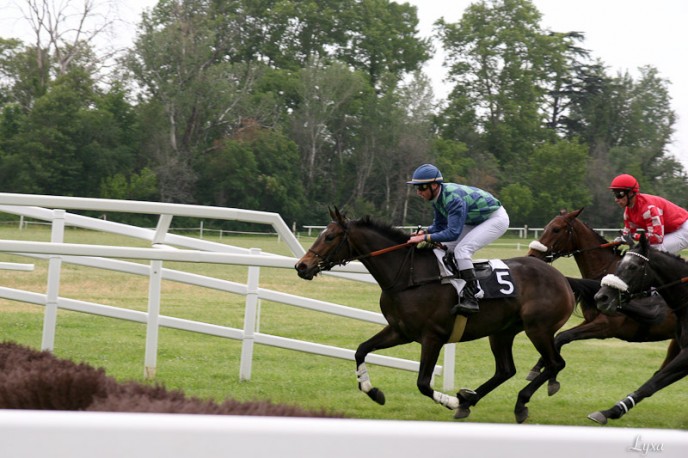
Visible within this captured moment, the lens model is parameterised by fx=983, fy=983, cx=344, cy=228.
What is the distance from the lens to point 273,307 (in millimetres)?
14891

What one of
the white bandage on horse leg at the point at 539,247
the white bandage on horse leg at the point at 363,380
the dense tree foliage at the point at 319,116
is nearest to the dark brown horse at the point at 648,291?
the white bandage on horse leg at the point at 363,380

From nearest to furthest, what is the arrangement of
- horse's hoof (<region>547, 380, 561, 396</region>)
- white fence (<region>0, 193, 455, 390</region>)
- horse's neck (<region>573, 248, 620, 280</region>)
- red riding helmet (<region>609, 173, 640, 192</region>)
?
white fence (<region>0, 193, 455, 390</region>) < horse's hoof (<region>547, 380, 561, 396</region>) < red riding helmet (<region>609, 173, 640, 192</region>) < horse's neck (<region>573, 248, 620, 280</region>)

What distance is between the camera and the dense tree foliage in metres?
36.4

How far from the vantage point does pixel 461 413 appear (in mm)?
5727

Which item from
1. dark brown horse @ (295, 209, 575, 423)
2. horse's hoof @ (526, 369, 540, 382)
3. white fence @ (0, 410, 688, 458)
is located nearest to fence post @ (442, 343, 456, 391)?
dark brown horse @ (295, 209, 575, 423)

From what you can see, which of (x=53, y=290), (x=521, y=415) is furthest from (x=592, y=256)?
(x=53, y=290)

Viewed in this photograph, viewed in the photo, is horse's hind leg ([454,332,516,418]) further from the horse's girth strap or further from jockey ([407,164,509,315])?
jockey ([407,164,509,315])

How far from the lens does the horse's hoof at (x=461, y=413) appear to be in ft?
18.7

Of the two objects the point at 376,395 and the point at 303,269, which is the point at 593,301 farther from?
the point at 303,269

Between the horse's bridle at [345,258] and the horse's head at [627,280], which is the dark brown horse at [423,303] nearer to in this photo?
the horse's bridle at [345,258]

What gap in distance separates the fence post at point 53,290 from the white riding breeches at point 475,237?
228cm

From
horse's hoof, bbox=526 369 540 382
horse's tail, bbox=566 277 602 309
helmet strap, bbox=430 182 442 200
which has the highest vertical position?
helmet strap, bbox=430 182 442 200

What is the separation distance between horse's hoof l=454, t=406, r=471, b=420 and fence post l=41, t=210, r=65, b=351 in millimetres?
2314

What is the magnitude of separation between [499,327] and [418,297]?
24.4 inches
